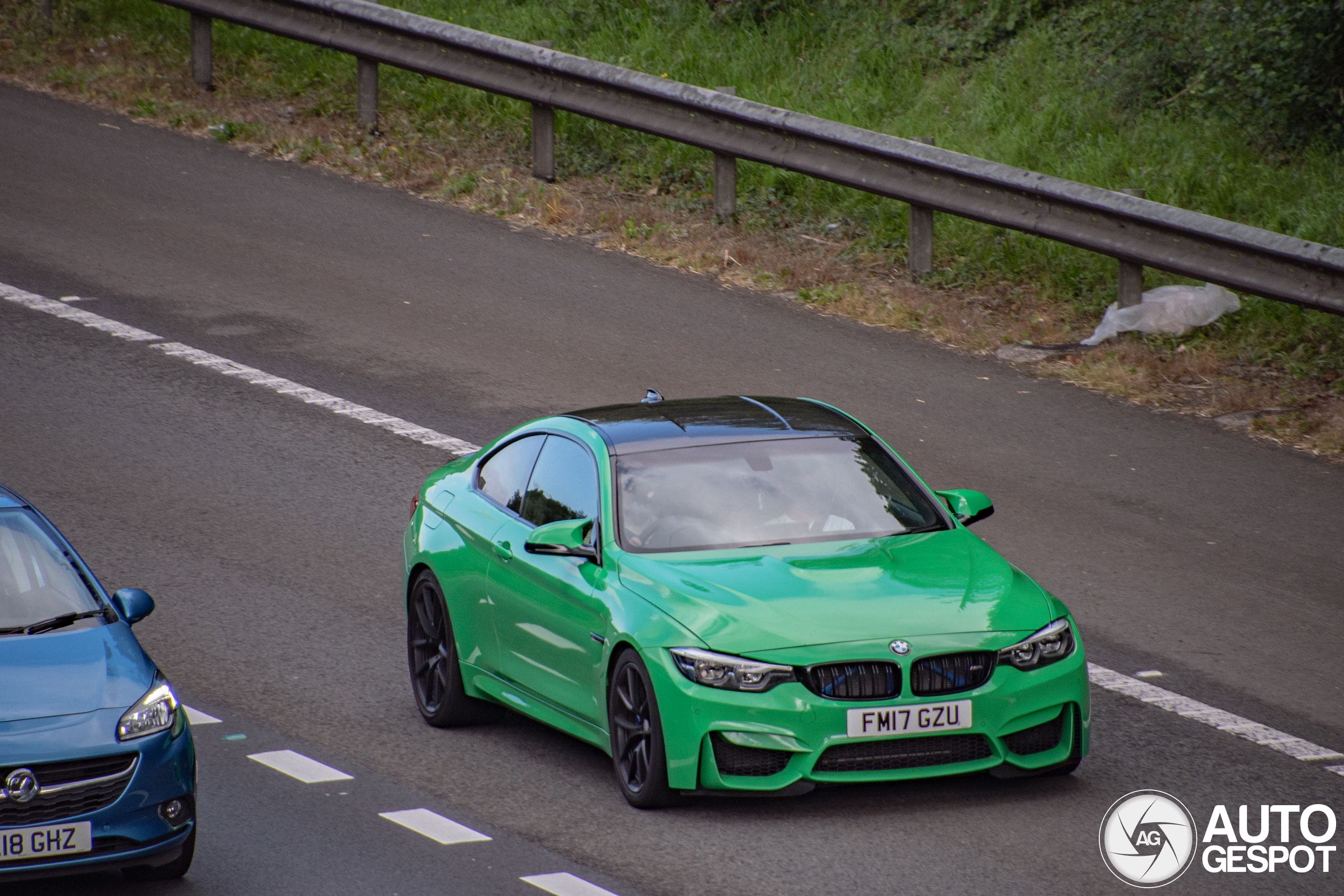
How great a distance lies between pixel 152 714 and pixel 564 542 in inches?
75.7

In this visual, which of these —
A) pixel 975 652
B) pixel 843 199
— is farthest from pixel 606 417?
pixel 843 199

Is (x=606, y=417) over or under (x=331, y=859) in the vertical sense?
over

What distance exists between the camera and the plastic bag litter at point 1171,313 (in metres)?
13.6

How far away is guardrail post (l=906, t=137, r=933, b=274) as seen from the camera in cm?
1486

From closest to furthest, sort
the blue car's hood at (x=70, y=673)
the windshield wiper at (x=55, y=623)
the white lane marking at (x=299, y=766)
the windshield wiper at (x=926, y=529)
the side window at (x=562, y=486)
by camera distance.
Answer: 1. the blue car's hood at (x=70, y=673)
2. the windshield wiper at (x=55, y=623)
3. the white lane marking at (x=299, y=766)
4. the windshield wiper at (x=926, y=529)
5. the side window at (x=562, y=486)

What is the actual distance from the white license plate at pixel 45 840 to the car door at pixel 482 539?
7.98 feet

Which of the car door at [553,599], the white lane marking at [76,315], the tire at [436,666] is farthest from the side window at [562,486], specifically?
the white lane marking at [76,315]

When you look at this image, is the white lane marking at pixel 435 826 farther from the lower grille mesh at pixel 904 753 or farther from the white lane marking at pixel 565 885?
the lower grille mesh at pixel 904 753

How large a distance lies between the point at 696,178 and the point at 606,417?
28.3 ft

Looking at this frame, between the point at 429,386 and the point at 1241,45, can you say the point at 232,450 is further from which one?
the point at 1241,45

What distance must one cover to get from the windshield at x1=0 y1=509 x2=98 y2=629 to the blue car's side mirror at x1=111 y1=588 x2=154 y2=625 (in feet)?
0.29

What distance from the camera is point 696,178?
55.6 feet

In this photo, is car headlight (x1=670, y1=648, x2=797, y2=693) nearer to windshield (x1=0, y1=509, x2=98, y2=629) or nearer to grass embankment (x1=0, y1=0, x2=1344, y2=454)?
windshield (x1=0, y1=509, x2=98, y2=629)

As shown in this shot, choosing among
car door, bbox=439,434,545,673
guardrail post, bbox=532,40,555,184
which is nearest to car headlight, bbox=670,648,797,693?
car door, bbox=439,434,545,673
